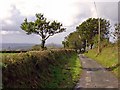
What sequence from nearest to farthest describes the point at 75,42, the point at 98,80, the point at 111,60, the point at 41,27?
the point at 98,80, the point at 111,60, the point at 41,27, the point at 75,42

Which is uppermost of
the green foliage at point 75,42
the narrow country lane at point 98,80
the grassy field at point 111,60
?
the green foliage at point 75,42

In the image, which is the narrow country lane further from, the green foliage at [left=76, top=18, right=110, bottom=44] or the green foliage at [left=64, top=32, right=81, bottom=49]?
the green foliage at [left=64, top=32, right=81, bottom=49]

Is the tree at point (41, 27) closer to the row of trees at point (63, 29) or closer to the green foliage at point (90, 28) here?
the row of trees at point (63, 29)

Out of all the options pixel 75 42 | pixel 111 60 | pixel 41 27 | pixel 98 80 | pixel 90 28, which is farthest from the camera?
pixel 75 42

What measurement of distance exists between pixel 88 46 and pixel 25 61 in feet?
350

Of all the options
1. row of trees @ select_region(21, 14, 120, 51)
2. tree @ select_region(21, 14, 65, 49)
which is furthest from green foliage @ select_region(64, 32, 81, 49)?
tree @ select_region(21, 14, 65, 49)

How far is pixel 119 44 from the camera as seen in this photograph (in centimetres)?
3825

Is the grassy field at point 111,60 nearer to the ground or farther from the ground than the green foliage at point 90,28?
nearer to the ground

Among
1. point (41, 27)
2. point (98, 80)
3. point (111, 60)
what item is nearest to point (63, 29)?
point (41, 27)

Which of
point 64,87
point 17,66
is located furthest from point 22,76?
point 64,87

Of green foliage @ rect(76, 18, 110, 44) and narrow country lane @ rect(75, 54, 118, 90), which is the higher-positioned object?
green foliage @ rect(76, 18, 110, 44)

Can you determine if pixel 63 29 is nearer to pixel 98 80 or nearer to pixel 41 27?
pixel 41 27

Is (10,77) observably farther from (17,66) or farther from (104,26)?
(104,26)

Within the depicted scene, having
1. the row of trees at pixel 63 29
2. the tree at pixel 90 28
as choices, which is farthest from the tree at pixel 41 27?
the tree at pixel 90 28
